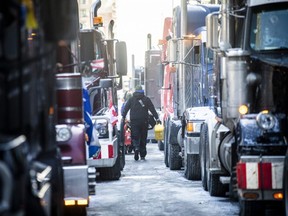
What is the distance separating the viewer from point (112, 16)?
287ft

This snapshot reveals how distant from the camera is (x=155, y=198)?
13812mm

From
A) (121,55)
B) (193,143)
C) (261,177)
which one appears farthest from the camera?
(193,143)

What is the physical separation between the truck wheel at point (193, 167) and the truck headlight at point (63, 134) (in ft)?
22.9

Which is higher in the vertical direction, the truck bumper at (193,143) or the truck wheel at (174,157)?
the truck bumper at (193,143)

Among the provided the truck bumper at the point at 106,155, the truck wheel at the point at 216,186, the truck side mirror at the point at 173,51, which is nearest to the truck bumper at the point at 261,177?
the truck wheel at the point at 216,186

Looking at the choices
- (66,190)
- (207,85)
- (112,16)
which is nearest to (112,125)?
(207,85)

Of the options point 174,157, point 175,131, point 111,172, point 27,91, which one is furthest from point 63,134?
point 174,157

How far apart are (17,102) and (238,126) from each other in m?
5.76

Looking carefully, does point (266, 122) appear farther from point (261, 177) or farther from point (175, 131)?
point (175, 131)

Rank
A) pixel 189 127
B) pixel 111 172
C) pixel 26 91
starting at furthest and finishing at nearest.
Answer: pixel 111 172
pixel 189 127
pixel 26 91

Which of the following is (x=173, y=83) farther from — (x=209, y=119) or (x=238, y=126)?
(x=238, y=126)

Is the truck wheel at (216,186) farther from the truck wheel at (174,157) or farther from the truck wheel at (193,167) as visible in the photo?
the truck wheel at (174,157)

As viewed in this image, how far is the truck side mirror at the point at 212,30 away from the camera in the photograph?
11.1m

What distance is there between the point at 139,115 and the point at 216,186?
30.9ft
